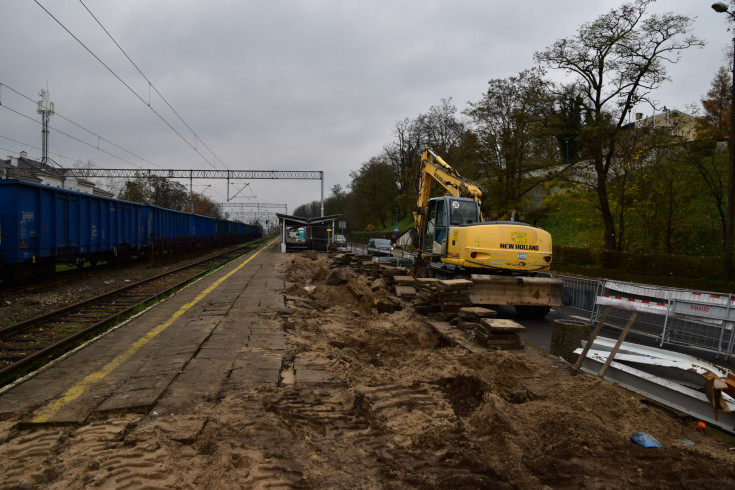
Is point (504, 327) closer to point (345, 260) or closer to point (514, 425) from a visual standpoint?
point (514, 425)

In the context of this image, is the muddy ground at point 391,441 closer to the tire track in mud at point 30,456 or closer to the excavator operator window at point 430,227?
the tire track in mud at point 30,456

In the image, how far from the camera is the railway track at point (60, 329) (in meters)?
5.86

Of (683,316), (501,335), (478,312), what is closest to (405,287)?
(478,312)

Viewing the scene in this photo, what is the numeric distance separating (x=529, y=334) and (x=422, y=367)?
13.2 ft

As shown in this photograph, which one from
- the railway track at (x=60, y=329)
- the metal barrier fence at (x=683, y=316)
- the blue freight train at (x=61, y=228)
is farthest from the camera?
the blue freight train at (x=61, y=228)

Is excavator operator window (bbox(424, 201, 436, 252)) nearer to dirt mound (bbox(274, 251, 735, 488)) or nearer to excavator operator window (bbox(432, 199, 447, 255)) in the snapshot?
excavator operator window (bbox(432, 199, 447, 255))

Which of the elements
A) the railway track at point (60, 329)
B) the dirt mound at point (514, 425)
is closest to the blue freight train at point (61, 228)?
the railway track at point (60, 329)

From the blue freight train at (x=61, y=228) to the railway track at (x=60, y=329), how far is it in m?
3.06

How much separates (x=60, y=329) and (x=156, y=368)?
4105 millimetres

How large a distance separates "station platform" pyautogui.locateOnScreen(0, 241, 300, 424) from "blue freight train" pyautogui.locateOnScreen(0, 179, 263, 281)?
20.9 ft

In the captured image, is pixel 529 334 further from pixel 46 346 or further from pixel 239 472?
pixel 46 346

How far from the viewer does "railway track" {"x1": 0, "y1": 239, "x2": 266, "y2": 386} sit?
586cm

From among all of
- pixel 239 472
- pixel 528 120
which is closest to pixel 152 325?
pixel 239 472

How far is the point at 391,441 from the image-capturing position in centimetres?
359
